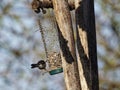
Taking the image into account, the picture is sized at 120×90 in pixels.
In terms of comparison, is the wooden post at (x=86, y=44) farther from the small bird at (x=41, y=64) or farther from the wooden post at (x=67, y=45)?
the small bird at (x=41, y=64)

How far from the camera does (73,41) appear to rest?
2551 mm

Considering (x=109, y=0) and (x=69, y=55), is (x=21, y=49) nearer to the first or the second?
(x=109, y=0)

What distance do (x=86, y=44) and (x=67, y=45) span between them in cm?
11

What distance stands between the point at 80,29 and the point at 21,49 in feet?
18.7

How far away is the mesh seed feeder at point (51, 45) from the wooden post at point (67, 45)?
0.13 metres

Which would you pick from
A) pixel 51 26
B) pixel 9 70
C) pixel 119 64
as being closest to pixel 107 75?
pixel 119 64

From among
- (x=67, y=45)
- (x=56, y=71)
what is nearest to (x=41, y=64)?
(x=56, y=71)

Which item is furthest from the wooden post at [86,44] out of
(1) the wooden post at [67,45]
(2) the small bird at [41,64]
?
(2) the small bird at [41,64]

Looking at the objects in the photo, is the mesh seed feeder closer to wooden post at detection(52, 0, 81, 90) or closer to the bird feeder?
the bird feeder

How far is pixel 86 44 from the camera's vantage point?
259cm

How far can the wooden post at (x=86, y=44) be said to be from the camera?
2561 mm

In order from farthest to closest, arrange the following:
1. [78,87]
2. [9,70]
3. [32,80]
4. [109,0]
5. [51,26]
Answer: [9,70], [32,80], [109,0], [51,26], [78,87]

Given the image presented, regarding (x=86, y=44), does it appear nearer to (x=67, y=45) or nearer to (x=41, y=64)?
(x=67, y=45)

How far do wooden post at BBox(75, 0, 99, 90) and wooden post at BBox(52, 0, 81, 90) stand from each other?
54 millimetres
